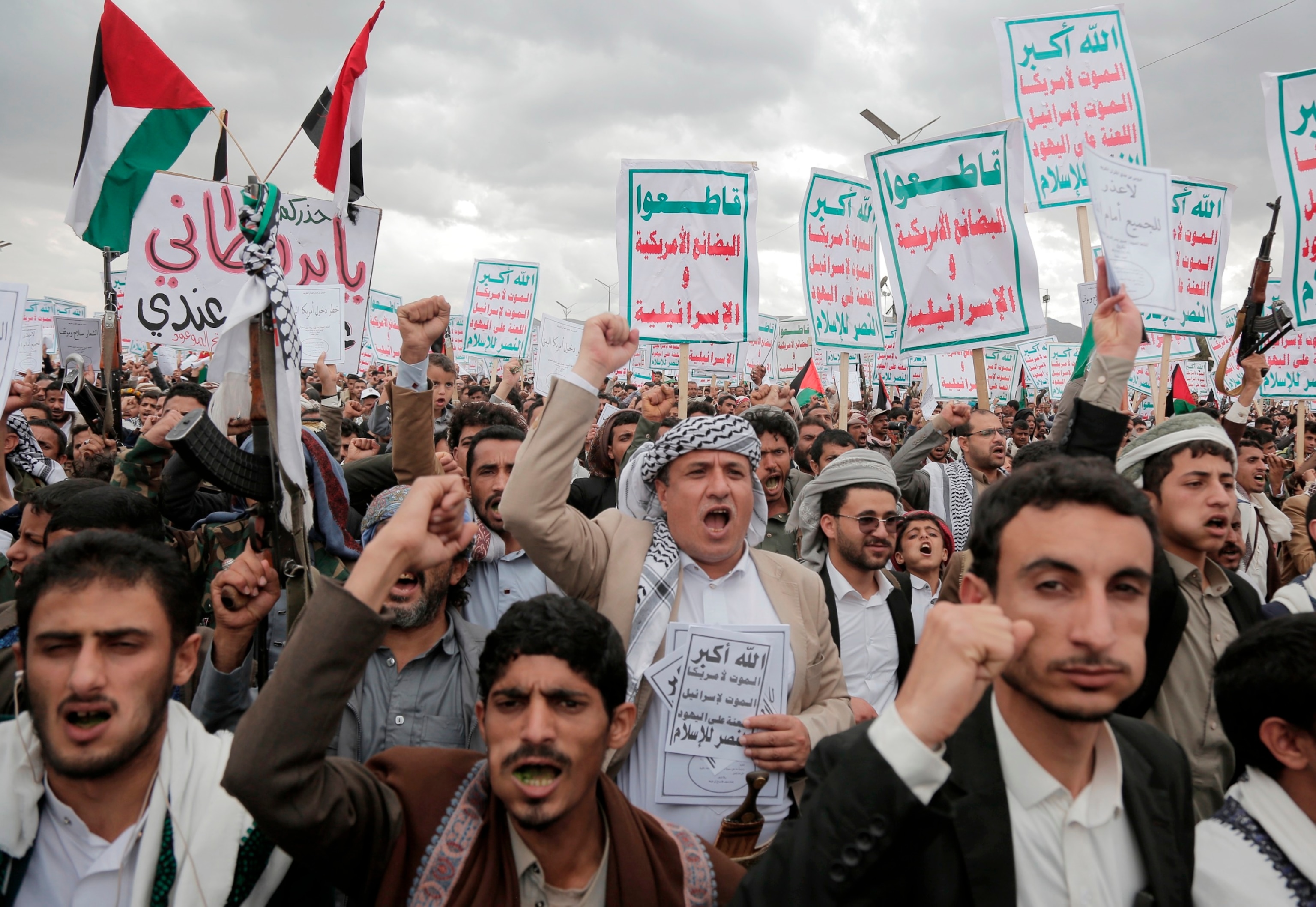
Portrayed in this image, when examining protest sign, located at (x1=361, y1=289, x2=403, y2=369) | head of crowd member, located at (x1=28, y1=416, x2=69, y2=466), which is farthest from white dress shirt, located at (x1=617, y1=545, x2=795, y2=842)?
protest sign, located at (x1=361, y1=289, x2=403, y2=369)

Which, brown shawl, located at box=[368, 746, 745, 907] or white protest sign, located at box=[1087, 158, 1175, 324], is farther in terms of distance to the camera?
white protest sign, located at box=[1087, 158, 1175, 324]

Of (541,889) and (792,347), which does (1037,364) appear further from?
(541,889)

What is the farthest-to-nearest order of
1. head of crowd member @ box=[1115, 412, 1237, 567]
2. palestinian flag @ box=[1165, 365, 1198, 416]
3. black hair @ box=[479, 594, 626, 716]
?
palestinian flag @ box=[1165, 365, 1198, 416] → head of crowd member @ box=[1115, 412, 1237, 567] → black hair @ box=[479, 594, 626, 716]

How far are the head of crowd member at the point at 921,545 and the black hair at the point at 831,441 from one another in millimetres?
1033

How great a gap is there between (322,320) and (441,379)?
1.18 m

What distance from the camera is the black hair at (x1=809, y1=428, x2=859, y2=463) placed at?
16.2 ft

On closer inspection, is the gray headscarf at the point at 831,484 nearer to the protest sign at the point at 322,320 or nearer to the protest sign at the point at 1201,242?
the protest sign at the point at 322,320

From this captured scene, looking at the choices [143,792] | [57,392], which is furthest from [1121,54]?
[57,392]

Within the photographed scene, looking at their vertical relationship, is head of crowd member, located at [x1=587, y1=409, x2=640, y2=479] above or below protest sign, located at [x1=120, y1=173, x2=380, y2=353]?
below

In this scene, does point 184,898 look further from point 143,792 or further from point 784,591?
A: point 784,591

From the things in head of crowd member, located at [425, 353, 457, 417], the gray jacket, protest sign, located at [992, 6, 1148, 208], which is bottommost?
the gray jacket

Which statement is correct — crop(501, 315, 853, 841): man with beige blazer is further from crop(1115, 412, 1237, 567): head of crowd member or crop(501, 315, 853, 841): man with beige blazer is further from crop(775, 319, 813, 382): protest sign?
crop(775, 319, 813, 382): protest sign

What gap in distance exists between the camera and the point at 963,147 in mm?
5219

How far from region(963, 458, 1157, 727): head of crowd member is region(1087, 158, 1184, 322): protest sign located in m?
3.56
